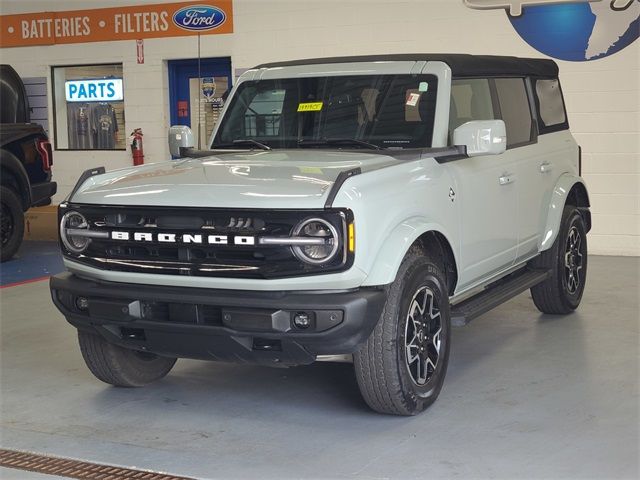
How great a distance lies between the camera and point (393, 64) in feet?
16.7

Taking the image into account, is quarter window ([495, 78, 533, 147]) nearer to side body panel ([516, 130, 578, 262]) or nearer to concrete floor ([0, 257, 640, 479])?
side body panel ([516, 130, 578, 262])

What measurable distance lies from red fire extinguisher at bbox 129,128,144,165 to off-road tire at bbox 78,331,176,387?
7.08m

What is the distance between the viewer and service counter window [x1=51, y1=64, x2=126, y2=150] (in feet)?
40.1

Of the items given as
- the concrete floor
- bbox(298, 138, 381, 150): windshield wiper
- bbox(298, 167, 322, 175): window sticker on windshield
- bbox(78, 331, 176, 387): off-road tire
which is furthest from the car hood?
the concrete floor

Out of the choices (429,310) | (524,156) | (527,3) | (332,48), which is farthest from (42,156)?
(429,310)

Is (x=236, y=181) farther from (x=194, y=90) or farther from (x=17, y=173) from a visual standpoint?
(x=194, y=90)

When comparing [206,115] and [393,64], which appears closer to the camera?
[393,64]

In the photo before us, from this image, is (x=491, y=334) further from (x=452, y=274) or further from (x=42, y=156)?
(x=42, y=156)

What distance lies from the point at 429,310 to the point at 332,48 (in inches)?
264

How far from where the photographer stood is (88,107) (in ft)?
40.8

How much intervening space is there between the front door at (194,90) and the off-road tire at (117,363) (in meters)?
7.05

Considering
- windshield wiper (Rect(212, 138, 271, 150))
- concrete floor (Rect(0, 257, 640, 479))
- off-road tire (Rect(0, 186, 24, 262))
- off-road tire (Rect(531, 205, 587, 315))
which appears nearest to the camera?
concrete floor (Rect(0, 257, 640, 479))

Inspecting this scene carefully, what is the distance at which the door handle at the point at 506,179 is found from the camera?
204 inches

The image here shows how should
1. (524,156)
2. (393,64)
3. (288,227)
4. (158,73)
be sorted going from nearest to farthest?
(288,227) → (393,64) → (524,156) → (158,73)
